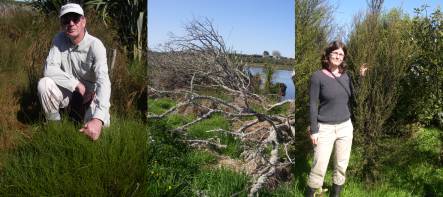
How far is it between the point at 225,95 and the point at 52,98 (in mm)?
1189

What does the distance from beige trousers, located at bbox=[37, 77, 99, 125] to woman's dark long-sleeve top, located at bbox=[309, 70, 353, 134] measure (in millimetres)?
1415

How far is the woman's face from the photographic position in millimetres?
3295

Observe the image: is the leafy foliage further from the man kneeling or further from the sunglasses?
the sunglasses

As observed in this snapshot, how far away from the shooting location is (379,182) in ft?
13.3

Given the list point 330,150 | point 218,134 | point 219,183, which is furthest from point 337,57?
point 219,183

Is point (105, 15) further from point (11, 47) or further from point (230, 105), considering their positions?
point (230, 105)

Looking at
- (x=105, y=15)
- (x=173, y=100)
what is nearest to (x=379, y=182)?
(x=173, y=100)

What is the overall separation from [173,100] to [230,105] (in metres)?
0.45

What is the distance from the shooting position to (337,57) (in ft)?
10.9

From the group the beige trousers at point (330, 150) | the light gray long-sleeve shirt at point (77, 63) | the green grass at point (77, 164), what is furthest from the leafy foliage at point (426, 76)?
the light gray long-sleeve shirt at point (77, 63)

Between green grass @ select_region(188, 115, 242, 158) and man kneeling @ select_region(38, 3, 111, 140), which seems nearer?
man kneeling @ select_region(38, 3, 111, 140)

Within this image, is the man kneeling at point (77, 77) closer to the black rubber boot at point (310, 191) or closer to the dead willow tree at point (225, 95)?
the dead willow tree at point (225, 95)

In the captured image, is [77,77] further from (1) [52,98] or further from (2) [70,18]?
(2) [70,18]

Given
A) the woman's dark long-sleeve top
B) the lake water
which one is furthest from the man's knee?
the woman's dark long-sleeve top
